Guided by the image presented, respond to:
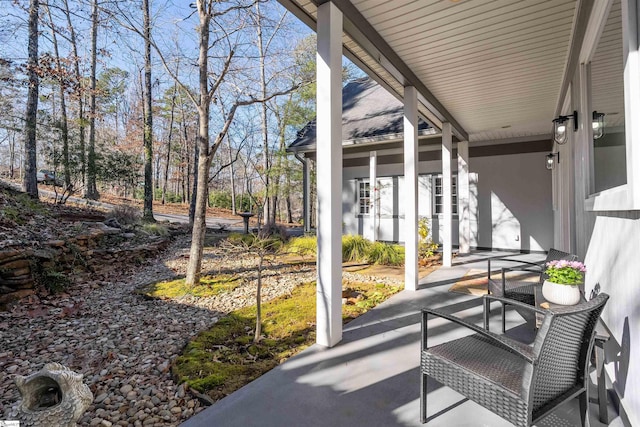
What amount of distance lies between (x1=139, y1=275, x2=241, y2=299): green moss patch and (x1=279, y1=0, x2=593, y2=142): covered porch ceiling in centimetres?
388

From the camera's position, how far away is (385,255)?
22.5ft

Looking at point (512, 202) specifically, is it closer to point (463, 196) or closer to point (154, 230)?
point (463, 196)

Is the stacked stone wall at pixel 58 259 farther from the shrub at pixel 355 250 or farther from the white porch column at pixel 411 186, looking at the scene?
the white porch column at pixel 411 186

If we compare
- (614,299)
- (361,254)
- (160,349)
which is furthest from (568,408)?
(361,254)

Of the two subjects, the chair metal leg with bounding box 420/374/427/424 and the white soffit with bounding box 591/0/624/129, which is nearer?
the chair metal leg with bounding box 420/374/427/424

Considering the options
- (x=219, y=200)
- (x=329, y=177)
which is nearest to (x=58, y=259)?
(x=329, y=177)

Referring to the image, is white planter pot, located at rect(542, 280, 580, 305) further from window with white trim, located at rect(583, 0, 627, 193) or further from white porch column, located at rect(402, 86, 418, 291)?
white porch column, located at rect(402, 86, 418, 291)

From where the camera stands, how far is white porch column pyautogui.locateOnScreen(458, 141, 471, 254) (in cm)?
792

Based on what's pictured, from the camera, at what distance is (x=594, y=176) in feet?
9.41

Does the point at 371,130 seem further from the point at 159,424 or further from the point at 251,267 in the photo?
the point at 159,424

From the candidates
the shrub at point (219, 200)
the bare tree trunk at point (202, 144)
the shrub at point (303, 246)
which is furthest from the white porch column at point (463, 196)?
the shrub at point (219, 200)

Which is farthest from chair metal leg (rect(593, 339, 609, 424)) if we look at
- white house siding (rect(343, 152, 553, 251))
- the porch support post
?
the porch support post

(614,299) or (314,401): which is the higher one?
(614,299)

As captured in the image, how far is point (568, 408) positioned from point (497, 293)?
4.13ft
